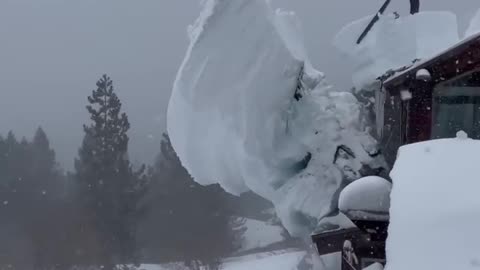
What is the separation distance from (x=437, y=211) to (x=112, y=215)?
27578 millimetres

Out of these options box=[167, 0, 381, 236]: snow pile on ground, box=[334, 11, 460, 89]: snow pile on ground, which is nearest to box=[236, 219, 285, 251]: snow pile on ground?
box=[334, 11, 460, 89]: snow pile on ground

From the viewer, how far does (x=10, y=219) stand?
33344mm

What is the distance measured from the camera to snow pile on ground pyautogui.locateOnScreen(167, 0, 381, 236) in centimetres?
836

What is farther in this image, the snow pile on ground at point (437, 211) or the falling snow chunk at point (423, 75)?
the falling snow chunk at point (423, 75)

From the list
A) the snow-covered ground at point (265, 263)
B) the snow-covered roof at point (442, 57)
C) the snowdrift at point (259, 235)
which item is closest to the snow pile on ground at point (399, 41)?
the snow-covered roof at point (442, 57)

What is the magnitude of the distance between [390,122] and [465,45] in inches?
145

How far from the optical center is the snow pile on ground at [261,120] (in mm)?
8359

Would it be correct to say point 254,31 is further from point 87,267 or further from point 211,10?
point 87,267

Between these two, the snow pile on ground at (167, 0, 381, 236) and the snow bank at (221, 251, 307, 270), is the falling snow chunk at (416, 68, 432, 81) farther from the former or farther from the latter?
the snow bank at (221, 251, 307, 270)

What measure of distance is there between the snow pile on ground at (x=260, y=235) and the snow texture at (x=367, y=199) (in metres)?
32.5

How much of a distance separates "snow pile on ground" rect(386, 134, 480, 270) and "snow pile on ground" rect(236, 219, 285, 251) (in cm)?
3561

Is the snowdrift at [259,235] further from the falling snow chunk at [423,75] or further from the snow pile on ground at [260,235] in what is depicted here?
the falling snow chunk at [423,75]

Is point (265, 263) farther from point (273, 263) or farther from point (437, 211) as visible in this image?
point (437, 211)

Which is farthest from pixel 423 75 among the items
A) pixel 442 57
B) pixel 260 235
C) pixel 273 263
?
pixel 260 235
